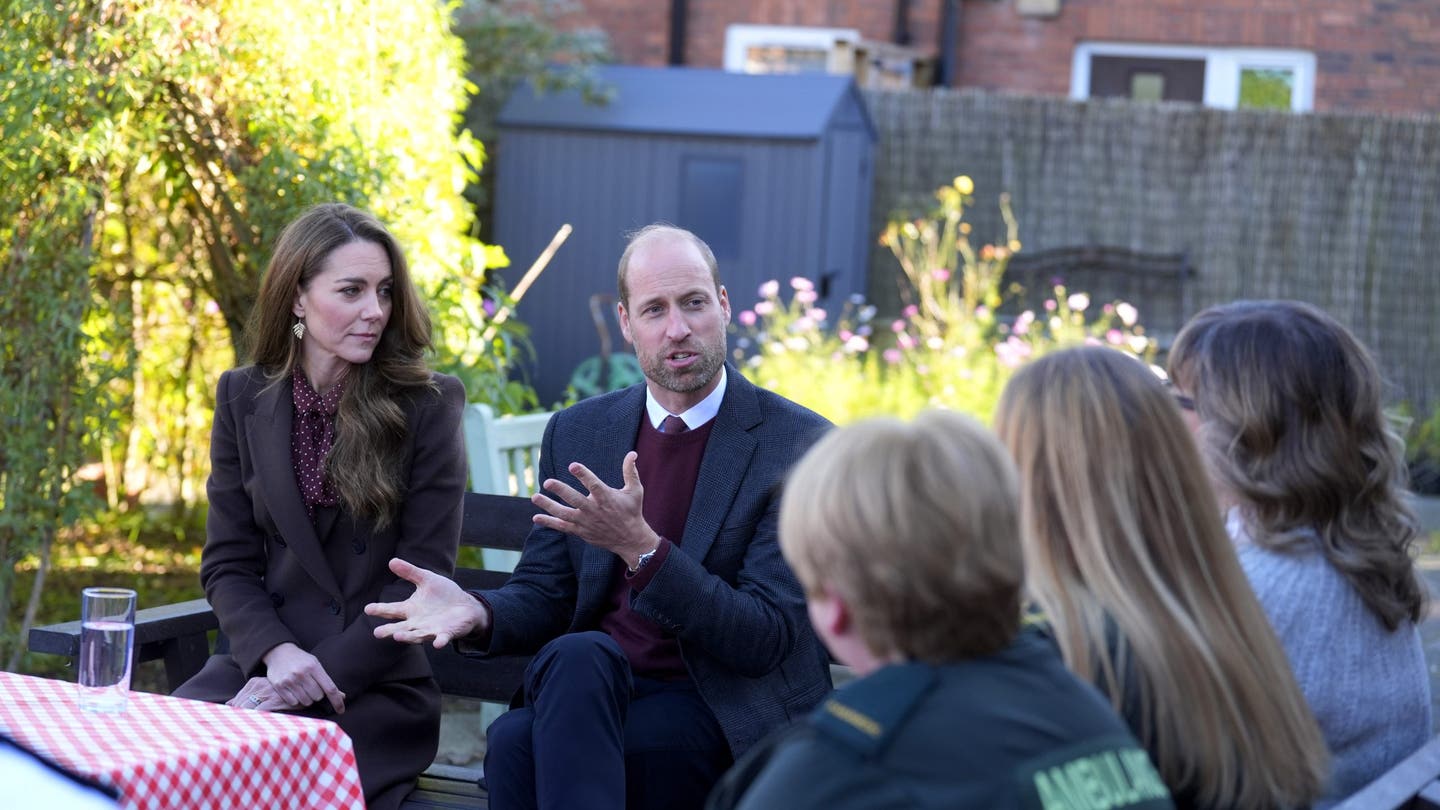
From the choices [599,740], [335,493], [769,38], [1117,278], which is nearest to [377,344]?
[335,493]

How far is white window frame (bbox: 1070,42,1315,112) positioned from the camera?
41.3ft

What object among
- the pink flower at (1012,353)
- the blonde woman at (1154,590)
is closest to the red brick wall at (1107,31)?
the pink flower at (1012,353)

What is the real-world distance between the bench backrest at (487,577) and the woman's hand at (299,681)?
0.52m

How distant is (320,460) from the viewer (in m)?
3.36

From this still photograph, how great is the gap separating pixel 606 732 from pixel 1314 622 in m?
1.16

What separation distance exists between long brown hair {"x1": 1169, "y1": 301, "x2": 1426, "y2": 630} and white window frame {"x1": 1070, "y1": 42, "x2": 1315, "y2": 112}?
428 inches

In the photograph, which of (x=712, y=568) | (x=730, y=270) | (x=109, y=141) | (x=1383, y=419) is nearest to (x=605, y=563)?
(x=712, y=568)

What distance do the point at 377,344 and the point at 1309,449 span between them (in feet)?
6.56

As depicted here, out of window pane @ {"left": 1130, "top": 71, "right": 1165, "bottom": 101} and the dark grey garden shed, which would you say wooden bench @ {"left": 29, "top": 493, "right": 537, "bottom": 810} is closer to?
the dark grey garden shed

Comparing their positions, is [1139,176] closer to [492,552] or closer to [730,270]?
[730,270]

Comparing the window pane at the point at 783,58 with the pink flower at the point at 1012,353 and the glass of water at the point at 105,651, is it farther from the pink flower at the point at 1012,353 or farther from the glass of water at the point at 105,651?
the glass of water at the point at 105,651

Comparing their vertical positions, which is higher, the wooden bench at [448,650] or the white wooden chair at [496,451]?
the white wooden chair at [496,451]

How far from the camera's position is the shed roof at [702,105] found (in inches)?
381

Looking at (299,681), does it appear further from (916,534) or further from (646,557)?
(916,534)
